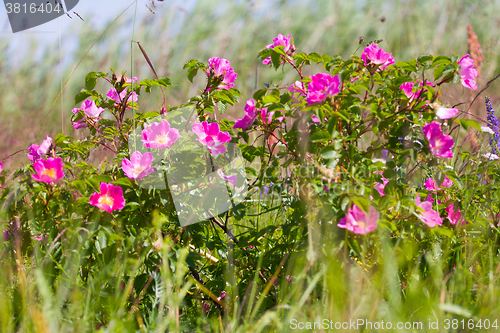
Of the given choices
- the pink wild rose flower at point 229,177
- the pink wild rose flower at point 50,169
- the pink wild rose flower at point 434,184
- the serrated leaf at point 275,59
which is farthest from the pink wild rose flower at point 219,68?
the pink wild rose flower at point 434,184

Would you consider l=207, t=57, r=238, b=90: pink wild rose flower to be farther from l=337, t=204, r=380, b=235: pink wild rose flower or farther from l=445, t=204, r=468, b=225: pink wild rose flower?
l=445, t=204, r=468, b=225: pink wild rose flower

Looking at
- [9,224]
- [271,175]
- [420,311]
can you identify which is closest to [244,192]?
[271,175]

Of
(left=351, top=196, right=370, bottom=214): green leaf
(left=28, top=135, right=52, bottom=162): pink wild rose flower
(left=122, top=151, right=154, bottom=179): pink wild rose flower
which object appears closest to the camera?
(left=351, top=196, right=370, bottom=214): green leaf

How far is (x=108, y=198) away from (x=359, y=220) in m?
0.62

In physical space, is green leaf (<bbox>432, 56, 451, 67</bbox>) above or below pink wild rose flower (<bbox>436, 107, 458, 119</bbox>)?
above

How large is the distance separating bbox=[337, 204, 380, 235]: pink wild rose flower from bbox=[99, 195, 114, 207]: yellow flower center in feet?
1.84

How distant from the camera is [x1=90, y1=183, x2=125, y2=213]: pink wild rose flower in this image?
2.94 ft

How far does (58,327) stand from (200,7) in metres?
5.48

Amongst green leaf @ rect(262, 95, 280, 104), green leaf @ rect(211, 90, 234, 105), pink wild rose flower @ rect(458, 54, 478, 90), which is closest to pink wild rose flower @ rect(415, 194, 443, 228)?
pink wild rose flower @ rect(458, 54, 478, 90)

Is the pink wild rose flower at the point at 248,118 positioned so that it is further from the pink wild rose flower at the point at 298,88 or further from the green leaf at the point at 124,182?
the green leaf at the point at 124,182

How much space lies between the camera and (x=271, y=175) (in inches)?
40.5

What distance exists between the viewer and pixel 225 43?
5070 mm

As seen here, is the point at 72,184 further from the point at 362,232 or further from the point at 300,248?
the point at 362,232

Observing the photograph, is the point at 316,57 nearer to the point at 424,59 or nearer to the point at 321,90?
the point at 321,90
